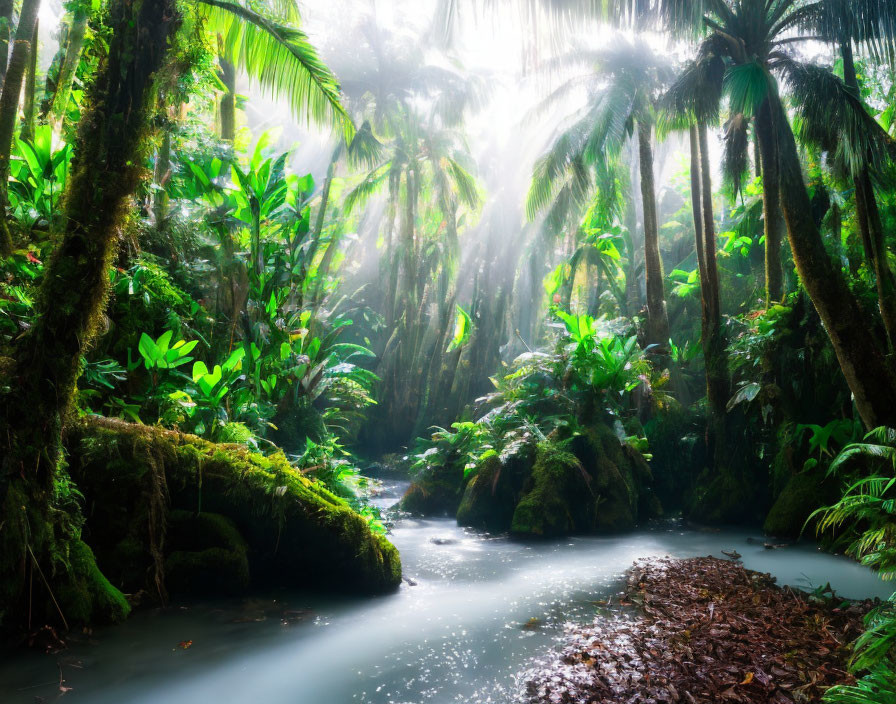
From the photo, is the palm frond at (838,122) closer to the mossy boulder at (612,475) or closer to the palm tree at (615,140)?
the mossy boulder at (612,475)

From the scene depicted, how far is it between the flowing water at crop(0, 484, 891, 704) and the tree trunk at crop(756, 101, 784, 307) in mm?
4902

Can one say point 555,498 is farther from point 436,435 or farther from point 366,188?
point 366,188

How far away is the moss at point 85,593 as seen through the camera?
3.79 m

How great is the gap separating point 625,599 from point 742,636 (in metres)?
1.34

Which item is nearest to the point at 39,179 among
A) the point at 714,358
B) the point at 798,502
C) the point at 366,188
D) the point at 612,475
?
the point at 612,475

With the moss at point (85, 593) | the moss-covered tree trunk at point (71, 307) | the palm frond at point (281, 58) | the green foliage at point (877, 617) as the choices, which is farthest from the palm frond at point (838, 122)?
the moss at point (85, 593)

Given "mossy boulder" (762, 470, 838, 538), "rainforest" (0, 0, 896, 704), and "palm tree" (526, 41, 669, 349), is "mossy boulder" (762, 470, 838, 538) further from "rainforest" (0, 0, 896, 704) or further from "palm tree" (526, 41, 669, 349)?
"palm tree" (526, 41, 669, 349)

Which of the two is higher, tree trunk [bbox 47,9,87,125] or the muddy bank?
tree trunk [bbox 47,9,87,125]

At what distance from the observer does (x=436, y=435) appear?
11734 mm

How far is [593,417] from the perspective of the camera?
34.6ft

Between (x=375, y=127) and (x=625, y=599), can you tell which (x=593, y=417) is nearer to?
(x=625, y=599)

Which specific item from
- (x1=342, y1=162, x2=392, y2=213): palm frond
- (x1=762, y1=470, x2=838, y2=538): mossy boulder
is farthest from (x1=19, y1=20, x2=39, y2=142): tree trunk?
(x1=342, y1=162, x2=392, y2=213): palm frond

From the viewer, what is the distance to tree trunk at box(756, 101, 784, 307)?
307 inches

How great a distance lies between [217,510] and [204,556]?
39 centimetres
